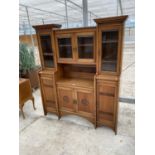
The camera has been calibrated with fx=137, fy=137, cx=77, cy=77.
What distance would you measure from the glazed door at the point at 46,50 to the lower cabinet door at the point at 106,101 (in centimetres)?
102

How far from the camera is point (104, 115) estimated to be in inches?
90.6

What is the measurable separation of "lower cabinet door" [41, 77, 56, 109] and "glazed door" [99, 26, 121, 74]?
102 cm

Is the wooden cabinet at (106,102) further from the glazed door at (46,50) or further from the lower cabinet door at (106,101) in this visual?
the glazed door at (46,50)

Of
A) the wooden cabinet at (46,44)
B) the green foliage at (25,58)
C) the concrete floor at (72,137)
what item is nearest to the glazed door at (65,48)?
the wooden cabinet at (46,44)

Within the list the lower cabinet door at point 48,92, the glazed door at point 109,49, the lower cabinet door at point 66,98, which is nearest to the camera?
the glazed door at point 109,49

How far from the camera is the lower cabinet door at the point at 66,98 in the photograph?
2.48m

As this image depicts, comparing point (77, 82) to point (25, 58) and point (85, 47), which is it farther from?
point (25, 58)

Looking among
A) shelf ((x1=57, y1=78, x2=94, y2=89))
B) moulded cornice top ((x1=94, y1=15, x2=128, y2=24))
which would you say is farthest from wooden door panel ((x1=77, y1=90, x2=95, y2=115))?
moulded cornice top ((x1=94, y1=15, x2=128, y2=24))

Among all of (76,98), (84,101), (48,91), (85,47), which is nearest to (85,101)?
(84,101)

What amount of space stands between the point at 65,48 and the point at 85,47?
37 cm

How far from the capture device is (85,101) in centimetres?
238

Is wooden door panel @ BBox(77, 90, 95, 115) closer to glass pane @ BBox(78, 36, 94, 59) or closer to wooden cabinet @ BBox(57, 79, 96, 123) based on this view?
wooden cabinet @ BBox(57, 79, 96, 123)

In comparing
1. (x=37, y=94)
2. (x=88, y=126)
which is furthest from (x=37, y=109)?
(x=88, y=126)
